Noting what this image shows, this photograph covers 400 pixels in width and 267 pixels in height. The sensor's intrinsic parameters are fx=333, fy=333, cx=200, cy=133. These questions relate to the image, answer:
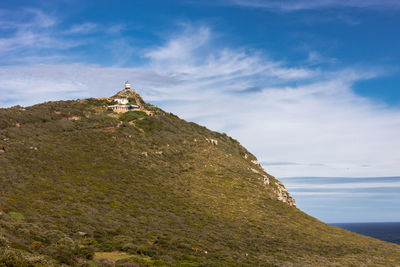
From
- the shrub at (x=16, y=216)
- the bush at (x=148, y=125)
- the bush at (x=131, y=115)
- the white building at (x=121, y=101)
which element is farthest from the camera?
the white building at (x=121, y=101)

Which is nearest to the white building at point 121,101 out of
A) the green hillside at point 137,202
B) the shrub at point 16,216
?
the green hillside at point 137,202

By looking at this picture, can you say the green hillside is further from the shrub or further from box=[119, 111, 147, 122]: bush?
box=[119, 111, 147, 122]: bush

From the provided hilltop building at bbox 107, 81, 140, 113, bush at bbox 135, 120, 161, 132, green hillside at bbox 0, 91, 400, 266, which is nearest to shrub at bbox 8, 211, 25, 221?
green hillside at bbox 0, 91, 400, 266

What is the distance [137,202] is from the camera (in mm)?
49312

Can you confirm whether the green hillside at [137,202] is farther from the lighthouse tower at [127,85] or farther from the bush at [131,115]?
the lighthouse tower at [127,85]

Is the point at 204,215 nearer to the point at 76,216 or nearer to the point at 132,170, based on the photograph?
the point at 132,170

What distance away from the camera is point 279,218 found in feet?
A: 208

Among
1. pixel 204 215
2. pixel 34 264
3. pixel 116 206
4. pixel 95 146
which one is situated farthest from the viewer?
pixel 95 146

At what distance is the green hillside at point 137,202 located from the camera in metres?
28.0

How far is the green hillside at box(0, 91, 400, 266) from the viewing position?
28000 mm

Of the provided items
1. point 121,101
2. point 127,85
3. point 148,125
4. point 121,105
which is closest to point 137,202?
point 148,125

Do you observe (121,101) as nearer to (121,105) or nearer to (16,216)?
(121,105)

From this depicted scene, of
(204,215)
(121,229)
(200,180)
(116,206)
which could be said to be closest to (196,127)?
(200,180)

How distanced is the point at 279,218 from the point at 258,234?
1459cm
